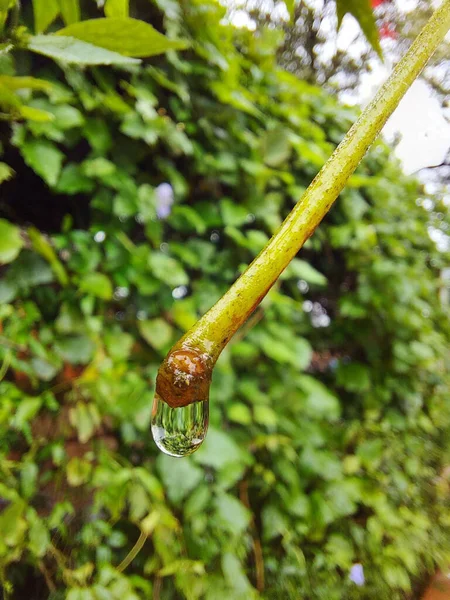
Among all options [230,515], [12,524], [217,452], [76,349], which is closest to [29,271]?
[76,349]

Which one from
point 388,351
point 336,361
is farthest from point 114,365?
point 388,351

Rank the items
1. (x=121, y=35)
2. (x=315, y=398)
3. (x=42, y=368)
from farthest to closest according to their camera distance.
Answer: (x=315, y=398) → (x=42, y=368) → (x=121, y=35)

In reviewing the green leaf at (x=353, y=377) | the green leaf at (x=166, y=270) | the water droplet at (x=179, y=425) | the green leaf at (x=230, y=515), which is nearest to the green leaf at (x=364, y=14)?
the water droplet at (x=179, y=425)

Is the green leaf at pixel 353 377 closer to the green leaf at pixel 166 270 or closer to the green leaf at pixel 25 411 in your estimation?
the green leaf at pixel 166 270

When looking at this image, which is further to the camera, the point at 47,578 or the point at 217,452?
the point at 217,452

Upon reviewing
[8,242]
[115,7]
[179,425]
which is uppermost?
[115,7]

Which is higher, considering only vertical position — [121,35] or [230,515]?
[121,35]

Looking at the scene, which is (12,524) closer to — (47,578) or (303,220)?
(47,578)
